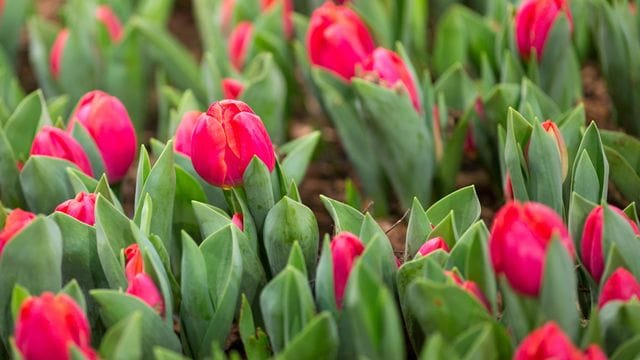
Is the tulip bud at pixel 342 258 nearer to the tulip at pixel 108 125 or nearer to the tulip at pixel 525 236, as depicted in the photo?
the tulip at pixel 525 236

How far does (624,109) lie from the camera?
2.04 meters

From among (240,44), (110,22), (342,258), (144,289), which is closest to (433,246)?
(342,258)

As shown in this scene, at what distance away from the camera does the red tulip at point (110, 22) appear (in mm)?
2402

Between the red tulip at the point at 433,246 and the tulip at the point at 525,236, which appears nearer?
the tulip at the point at 525,236

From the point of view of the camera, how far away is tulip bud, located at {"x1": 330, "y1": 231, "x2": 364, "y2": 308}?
54.1 inches

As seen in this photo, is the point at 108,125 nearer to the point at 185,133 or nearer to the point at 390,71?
the point at 185,133

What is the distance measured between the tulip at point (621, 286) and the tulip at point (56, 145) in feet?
2.66

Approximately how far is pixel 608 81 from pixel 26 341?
1189 millimetres

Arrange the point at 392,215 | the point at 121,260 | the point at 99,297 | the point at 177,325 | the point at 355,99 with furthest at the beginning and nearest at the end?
the point at 392,215, the point at 355,99, the point at 177,325, the point at 121,260, the point at 99,297

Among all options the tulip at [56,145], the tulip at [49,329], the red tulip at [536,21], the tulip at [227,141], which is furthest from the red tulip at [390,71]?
the tulip at [49,329]

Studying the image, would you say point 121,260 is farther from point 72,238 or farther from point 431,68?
point 431,68

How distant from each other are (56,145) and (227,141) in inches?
13.7

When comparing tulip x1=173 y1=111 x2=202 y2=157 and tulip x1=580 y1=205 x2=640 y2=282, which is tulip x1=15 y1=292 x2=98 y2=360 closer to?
tulip x1=173 y1=111 x2=202 y2=157

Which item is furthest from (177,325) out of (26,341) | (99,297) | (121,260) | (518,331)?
(518,331)
